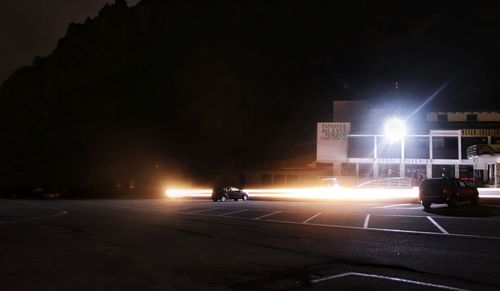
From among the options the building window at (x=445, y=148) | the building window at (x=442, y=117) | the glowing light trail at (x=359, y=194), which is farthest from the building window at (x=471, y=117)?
the glowing light trail at (x=359, y=194)

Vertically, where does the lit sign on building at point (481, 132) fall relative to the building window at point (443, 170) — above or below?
above

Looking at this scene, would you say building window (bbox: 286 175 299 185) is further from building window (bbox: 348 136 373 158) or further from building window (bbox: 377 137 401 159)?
building window (bbox: 377 137 401 159)

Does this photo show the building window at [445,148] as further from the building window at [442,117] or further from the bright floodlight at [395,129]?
the building window at [442,117]

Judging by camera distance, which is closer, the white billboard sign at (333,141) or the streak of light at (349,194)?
the streak of light at (349,194)

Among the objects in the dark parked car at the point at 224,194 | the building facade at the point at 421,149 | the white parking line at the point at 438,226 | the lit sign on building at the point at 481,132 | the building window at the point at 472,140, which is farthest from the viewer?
the building window at the point at 472,140

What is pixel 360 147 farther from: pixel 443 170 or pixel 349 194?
pixel 349 194

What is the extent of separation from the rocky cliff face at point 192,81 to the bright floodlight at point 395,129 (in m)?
A: 39.3

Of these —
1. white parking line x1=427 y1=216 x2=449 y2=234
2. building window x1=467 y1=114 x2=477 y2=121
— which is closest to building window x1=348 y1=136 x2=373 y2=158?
building window x1=467 y1=114 x2=477 y2=121

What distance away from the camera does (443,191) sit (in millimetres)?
22094

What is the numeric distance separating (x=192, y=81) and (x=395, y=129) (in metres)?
77.4

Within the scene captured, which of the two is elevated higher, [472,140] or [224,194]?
[472,140]

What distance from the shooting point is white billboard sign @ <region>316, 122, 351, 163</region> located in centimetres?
4647

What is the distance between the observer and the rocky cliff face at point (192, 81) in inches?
3939

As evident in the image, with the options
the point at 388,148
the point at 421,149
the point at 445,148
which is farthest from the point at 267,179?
the point at 445,148
